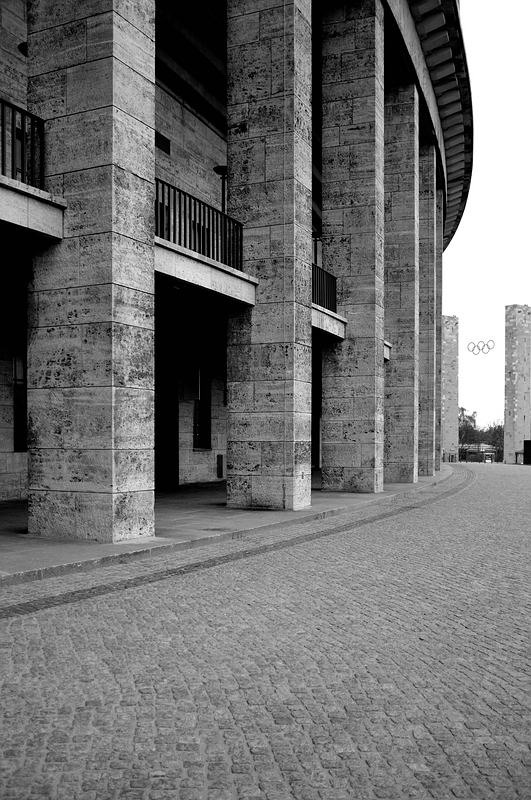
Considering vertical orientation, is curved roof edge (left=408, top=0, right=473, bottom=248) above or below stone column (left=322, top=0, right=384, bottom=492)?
above

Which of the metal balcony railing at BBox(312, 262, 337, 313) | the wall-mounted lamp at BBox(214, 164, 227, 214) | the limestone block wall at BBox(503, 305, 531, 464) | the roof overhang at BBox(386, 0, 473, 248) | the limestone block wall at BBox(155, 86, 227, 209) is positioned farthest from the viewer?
the limestone block wall at BBox(503, 305, 531, 464)

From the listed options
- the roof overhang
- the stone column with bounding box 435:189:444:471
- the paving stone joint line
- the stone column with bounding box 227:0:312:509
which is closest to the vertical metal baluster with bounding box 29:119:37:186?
the paving stone joint line

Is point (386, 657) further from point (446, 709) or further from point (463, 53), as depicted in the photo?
point (463, 53)

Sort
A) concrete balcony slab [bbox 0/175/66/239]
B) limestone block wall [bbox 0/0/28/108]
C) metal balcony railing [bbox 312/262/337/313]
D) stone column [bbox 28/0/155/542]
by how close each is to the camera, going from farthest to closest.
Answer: metal balcony railing [bbox 312/262/337/313] → limestone block wall [bbox 0/0/28/108] → stone column [bbox 28/0/155/542] → concrete balcony slab [bbox 0/175/66/239]

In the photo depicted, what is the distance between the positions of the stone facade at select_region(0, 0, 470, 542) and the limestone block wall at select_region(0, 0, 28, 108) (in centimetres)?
4

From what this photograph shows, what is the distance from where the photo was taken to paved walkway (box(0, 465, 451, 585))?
8.44m

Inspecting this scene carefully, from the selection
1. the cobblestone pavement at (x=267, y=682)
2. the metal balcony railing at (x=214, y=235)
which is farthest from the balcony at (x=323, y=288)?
the cobblestone pavement at (x=267, y=682)

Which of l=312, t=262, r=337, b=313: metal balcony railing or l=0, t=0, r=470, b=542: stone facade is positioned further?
l=312, t=262, r=337, b=313: metal balcony railing

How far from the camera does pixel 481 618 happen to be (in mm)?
6469

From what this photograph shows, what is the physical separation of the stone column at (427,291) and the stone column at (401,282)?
228 inches

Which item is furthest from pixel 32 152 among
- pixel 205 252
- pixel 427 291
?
pixel 427 291

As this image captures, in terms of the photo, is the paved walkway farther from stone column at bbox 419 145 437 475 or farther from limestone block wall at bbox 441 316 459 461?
limestone block wall at bbox 441 316 459 461

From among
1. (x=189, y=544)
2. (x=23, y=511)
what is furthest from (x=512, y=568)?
(x=23, y=511)

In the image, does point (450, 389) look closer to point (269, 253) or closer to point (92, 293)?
point (269, 253)
